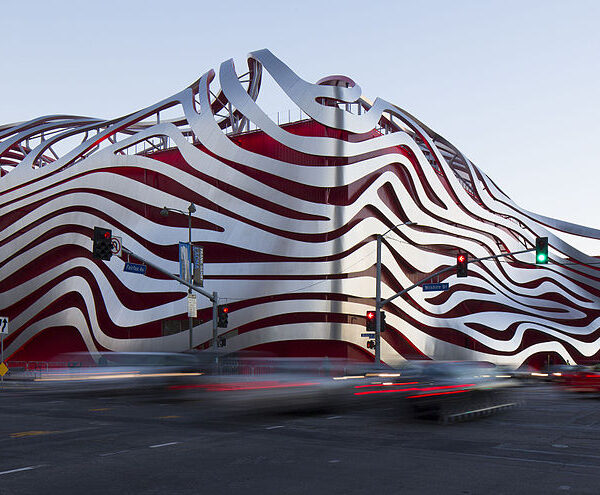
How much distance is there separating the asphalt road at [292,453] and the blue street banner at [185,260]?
703 inches

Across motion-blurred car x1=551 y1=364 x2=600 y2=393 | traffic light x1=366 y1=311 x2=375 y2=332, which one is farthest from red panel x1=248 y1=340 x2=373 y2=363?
motion-blurred car x1=551 y1=364 x2=600 y2=393

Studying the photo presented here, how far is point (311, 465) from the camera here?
9977 mm

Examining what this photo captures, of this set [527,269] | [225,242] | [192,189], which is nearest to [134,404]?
[225,242]

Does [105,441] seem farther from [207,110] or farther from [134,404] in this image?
[207,110]

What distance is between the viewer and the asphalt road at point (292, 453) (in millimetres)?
8578

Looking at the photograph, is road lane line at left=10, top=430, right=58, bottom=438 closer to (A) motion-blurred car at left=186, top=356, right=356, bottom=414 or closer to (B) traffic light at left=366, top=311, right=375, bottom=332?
(A) motion-blurred car at left=186, top=356, right=356, bottom=414

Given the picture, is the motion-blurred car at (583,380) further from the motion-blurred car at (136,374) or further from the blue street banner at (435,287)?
the motion-blurred car at (136,374)

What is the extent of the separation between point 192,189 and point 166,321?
10.5m

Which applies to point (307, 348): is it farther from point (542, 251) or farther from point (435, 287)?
point (542, 251)

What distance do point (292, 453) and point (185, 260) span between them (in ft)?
84.3

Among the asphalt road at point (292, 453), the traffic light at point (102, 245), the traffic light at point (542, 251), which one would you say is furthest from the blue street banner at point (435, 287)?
the asphalt road at point (292, 453)

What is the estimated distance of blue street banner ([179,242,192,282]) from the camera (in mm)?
35534

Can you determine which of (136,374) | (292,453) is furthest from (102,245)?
(292,453)

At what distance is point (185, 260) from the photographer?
35938mm
